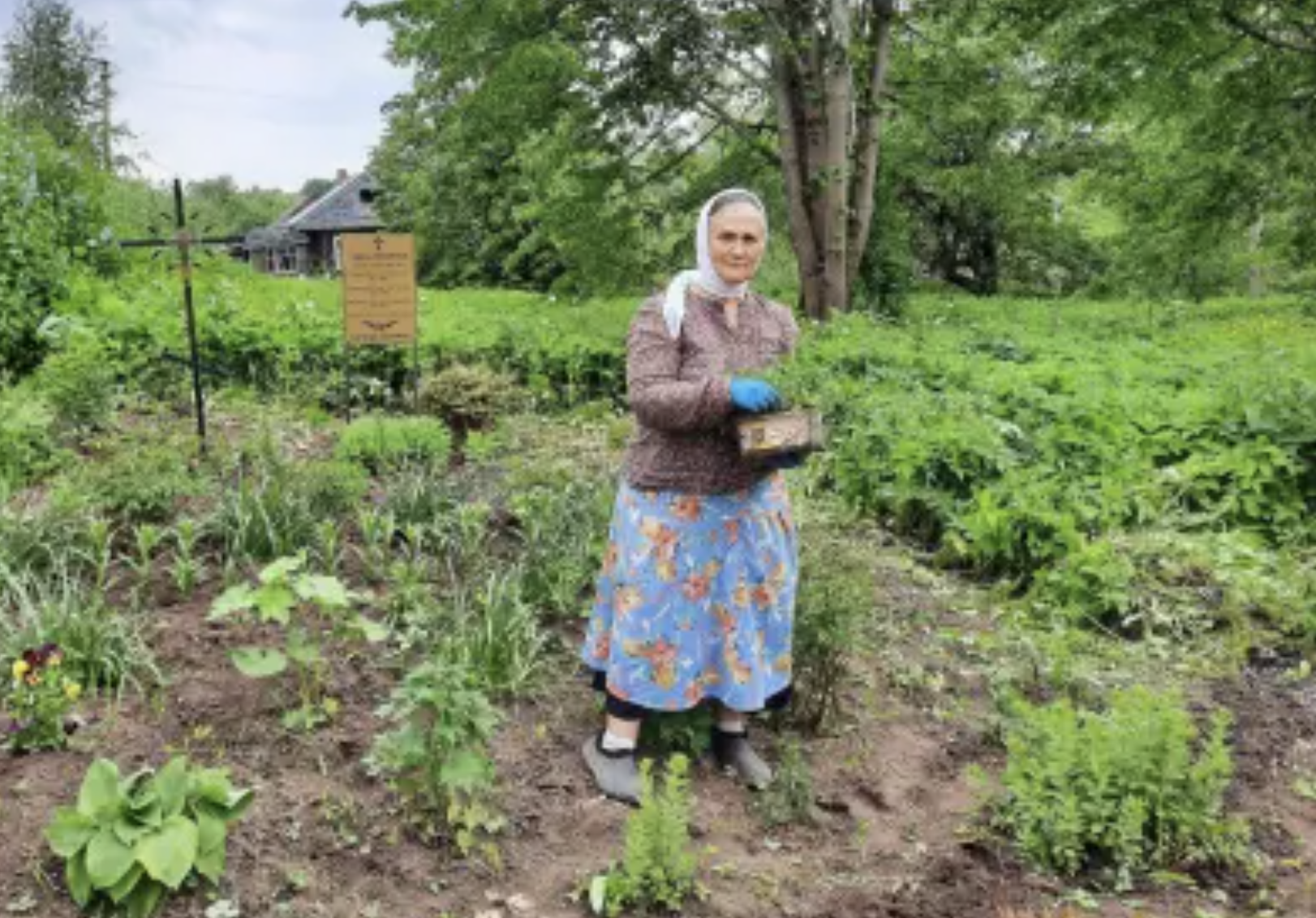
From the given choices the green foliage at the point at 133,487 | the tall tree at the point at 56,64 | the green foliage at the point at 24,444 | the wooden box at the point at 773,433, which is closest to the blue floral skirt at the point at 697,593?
the wooden box at the point at 773,433

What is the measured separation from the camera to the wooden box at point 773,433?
3217 millimetres

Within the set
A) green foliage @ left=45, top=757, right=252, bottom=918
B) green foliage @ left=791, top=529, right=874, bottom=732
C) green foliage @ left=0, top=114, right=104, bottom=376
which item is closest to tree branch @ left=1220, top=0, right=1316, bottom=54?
green foliage @ left=791, top=529, right=874, bottom=732

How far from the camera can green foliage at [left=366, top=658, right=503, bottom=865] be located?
2971 mm

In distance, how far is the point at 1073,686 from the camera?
4387 millimetres

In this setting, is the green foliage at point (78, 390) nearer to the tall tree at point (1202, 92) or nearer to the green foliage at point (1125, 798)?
the green foliage at point (1125, 798)

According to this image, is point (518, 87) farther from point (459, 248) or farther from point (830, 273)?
point (459, 248)

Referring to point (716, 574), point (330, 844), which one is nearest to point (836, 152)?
point (716, 574)

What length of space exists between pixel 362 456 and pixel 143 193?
12.5 metres

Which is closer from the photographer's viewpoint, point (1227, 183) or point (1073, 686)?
point (1073, 686)

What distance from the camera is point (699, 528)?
3436 mm

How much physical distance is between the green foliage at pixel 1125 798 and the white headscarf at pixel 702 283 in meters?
1.42

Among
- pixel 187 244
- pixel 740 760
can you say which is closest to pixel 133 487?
pixel 187 244

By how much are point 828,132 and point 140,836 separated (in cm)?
1149

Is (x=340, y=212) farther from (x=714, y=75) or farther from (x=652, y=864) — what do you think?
(x=652, y=864)
